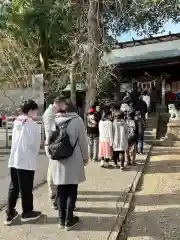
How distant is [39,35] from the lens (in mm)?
19422

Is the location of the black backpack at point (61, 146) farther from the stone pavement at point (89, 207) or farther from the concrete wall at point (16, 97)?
the concrete wall at point (16, 97)

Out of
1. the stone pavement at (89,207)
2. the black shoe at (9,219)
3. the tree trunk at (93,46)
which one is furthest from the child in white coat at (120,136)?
the tree trunk at (93,46)

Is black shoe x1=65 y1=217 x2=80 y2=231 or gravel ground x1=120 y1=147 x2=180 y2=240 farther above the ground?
black shoe x1=65 y1=217 x2=80 y2=231

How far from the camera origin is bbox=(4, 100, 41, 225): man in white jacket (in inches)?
179

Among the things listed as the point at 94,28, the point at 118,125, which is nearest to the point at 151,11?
the point at 94,28

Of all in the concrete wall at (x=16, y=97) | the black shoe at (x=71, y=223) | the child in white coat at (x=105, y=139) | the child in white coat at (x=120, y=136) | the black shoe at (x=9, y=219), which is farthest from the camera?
the concrete wall at (x=16, y=97)

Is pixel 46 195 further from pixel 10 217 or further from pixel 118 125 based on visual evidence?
pixel 118 125

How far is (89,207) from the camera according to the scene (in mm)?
5320

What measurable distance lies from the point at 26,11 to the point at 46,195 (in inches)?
527

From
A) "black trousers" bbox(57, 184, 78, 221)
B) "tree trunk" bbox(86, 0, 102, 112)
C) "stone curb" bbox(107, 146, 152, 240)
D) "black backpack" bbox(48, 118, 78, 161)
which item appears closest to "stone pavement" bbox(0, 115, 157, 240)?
"stone curb" bbox(107, 146, 152, 240)

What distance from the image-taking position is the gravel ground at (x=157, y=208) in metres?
4.42

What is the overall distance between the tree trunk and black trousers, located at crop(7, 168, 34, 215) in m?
8.10

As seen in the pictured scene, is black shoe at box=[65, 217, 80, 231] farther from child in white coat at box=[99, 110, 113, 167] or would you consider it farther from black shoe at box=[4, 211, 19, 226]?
child in white coat at box=[99, 110, 113, 167]

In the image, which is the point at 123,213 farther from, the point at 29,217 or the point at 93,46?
the point at 93,46
